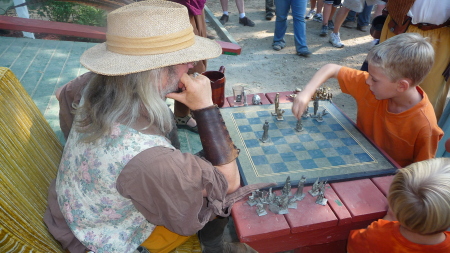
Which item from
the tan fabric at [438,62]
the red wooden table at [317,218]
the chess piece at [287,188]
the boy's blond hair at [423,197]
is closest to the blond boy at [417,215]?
the boy's blond hair at [423,197]

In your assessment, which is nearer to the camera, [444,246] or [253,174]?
[444,246]

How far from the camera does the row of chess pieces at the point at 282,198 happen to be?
152 centimetres

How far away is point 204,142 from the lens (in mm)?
1578

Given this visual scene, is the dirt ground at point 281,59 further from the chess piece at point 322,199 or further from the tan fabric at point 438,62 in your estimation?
the chess piece at point 322,199

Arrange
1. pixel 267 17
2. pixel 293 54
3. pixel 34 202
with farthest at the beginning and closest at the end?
pixel 267 17
pixel 293 54
pixel 34 202

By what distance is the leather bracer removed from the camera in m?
1.55

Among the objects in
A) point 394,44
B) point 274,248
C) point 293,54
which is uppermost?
point 394,44

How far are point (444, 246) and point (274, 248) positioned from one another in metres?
0.74

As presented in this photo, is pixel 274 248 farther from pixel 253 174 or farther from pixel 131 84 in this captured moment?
pixel 131 84

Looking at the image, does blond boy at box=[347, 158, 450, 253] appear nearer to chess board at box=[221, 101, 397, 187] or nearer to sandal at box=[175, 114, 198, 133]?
chess board at box=[221, 101, 397, 187]

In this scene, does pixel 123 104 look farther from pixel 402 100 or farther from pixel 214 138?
pixel 402 100

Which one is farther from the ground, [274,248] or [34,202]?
[34,202]

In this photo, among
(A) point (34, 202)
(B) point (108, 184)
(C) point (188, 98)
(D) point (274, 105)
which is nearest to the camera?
(B) point (108, 184)

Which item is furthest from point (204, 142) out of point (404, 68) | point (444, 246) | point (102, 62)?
point (404, 68)
